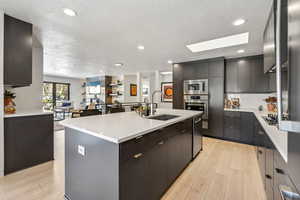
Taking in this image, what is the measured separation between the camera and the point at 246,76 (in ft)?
12.5

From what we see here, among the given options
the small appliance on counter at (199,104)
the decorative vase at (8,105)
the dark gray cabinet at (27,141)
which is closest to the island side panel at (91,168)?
the dark gray cabinet at (27,141)

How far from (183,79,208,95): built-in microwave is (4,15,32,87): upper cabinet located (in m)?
4.00

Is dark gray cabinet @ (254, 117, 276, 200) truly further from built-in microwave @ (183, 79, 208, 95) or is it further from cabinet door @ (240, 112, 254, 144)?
built-in microwave @ (183, 79, 208, 95)

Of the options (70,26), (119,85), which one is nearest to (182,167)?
(70,26)

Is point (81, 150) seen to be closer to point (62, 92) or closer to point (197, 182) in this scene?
point (197, 182)

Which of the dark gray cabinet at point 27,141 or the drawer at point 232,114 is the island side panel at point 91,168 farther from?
the drawer at point 232,114

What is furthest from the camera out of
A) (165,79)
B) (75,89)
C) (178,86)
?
(75,89)

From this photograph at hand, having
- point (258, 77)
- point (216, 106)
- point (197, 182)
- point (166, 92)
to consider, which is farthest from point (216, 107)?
point (166, 92)

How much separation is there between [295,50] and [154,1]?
1.64m

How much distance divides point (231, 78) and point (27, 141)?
200 inches

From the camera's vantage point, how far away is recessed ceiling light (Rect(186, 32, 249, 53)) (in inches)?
112

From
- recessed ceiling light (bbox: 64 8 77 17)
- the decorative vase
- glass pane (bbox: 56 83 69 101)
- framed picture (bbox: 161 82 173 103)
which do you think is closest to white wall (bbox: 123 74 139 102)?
framed picture (bbox: 161 82 173 103)

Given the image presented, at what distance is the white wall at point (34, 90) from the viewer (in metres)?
2.97

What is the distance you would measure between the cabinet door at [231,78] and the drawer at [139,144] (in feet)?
11.2
